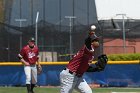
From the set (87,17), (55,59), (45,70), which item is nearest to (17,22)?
(87,17)

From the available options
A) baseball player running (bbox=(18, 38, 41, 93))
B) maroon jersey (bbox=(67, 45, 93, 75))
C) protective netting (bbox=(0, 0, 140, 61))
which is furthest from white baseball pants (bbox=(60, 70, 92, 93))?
protective netting (bbox=(0, 0, 140, 61))

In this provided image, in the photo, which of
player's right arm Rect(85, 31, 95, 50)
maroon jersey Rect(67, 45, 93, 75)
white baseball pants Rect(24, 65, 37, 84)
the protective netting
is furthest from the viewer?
the protective netting

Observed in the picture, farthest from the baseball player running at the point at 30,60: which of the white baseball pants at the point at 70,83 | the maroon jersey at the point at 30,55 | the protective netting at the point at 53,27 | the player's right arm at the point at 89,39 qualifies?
the protective netting at the point at 53,27

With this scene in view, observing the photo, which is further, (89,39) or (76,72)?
(76,72)

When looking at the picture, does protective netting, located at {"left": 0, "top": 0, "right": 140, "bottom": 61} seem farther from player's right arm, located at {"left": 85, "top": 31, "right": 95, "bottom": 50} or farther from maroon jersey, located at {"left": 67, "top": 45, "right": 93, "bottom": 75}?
player's right arm, located at {"left": 85, "top": 31, "right": 95, "bottom": 50}

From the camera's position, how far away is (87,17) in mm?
31562

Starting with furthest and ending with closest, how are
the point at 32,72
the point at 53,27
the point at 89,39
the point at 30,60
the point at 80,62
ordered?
the point at 53,27, the point at 32,72, the point at 30,60, the point at 80,62, the point at 89,39

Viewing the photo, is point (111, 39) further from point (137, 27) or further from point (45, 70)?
point (45, 70)

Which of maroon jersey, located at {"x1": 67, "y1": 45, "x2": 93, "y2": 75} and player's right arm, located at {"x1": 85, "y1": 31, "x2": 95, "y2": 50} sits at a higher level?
player's right arm, located at {"x1": 85, "y1": 31, "x2": 95, "y2": 50}

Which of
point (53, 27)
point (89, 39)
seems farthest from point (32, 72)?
point (53, 27)

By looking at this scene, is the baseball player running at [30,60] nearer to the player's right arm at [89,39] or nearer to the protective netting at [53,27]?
the player's right arm at [89,39]

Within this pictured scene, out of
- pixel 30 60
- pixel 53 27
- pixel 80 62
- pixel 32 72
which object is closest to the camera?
pixel 80 62

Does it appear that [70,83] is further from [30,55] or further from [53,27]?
[53,27]

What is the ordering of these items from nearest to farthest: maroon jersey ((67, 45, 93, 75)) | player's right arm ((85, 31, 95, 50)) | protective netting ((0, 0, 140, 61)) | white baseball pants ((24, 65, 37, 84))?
1. player's right arm ((85, 31, 95, 50))
2. maroon jersey ((67, 45, 93, 75))
3. white baseball pants ((24, 65, 37, 84))
4. protective netting ((0, 0, 140, 61))
